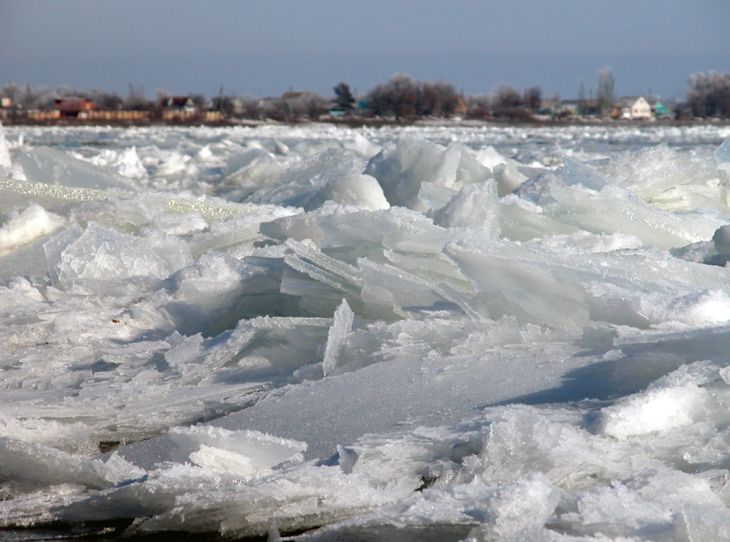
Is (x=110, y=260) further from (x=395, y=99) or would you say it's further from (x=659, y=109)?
(x=659, y=109)

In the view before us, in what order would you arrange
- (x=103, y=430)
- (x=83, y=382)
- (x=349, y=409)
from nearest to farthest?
(x=349, y=409) < (x=103, y=430) < (x=83, y=382)

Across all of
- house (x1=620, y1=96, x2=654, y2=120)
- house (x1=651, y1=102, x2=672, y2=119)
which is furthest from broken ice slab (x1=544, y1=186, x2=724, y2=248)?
house (x1=651, y1=102, x2=672, y2=119)

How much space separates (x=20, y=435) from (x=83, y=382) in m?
0.48

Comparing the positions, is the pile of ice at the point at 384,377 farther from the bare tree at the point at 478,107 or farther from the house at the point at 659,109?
the house at the point at 659,109

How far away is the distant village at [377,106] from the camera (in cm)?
4381

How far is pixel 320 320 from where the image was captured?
2652mm

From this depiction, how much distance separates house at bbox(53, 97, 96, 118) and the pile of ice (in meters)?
43.9

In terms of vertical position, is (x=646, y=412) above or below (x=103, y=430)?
above

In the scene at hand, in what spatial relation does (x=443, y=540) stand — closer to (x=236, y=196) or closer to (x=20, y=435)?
(x=20, y=435)

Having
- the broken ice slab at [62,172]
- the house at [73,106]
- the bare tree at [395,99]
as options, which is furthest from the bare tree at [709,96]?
the broken ice slab at [62,172]

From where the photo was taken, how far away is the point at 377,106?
50.7m

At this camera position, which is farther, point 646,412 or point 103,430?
point 103,430

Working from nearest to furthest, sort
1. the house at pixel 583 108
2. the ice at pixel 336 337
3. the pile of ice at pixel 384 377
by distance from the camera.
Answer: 1. the pile of ice at pixel 384 377
2. the ice at pixel 336 337
3. the house at pixel 583 108

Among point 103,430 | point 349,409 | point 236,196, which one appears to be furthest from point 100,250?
point 236,196
